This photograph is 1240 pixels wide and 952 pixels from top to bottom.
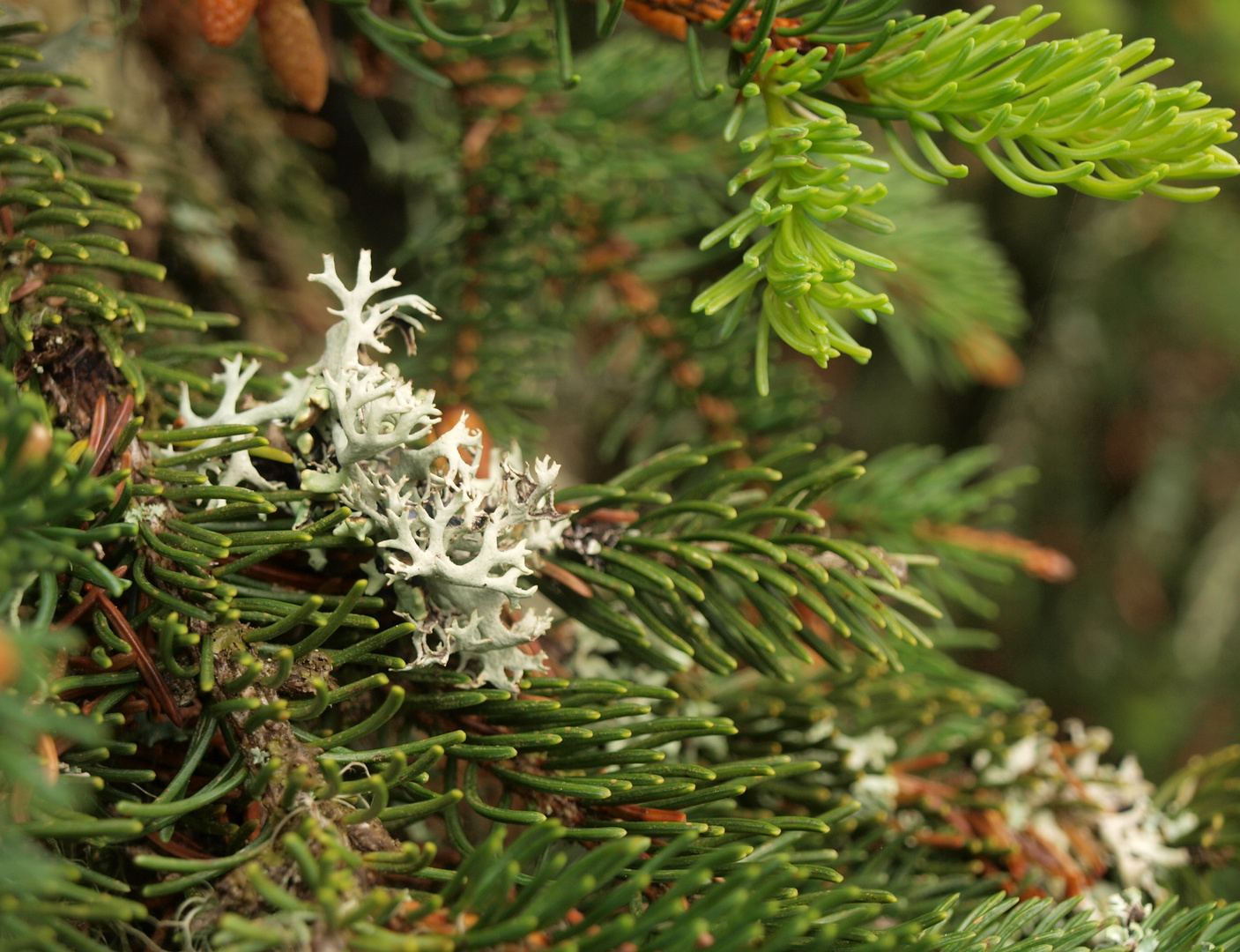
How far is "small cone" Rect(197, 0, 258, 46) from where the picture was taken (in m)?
0.63

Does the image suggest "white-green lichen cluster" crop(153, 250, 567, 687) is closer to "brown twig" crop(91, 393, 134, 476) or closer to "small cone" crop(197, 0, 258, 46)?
"brown twig" crop(91, 393, 134, 476)

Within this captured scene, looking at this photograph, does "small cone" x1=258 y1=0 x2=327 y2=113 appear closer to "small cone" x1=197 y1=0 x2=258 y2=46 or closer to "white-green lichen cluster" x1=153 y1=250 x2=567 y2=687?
"small cone" x1=197 y1=0 x2=258 y2=46

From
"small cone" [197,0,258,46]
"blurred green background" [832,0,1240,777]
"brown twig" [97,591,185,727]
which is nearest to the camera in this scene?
"brown twig" [97,591,185,727]

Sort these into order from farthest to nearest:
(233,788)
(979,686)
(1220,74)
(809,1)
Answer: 1. (1220,74)
2. (979,686)
3. (809,1)
4. (233,788)

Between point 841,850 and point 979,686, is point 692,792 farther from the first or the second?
point 979,686

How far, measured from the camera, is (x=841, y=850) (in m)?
0.66

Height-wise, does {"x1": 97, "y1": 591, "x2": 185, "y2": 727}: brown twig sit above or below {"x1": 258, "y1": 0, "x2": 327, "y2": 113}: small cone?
below

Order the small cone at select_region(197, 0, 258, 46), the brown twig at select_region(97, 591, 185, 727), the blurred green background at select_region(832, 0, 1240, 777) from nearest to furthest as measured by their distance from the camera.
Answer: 1. the brown twig at select_region(97, 591, 185, 727)
2. the small cone at select_region(197, 0, 258, 46)
3. the blurred green background at select_region(832, 0, 1240, 777)

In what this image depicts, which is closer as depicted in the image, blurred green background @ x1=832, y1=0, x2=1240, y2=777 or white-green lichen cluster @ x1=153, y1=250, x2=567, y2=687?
white-green lichen cluster @ x1=153, y1=250, x2=567, y2=687

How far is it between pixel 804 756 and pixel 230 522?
468 millimetres

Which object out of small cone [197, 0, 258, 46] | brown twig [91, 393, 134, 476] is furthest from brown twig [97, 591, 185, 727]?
small cone [197, 0, 258, 46]

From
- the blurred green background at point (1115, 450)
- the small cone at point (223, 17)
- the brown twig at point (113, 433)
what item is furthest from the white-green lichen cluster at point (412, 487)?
the blurred green background at point (1115, 450)

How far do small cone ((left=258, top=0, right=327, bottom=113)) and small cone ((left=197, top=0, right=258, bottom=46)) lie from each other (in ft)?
0.08

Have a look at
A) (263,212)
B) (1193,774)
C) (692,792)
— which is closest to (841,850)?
(692,792)
